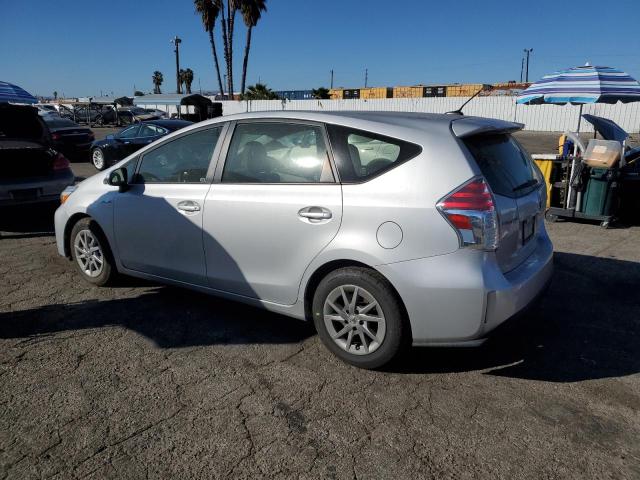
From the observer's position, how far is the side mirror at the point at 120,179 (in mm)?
4312

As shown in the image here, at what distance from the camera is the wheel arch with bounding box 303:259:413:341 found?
3045mm

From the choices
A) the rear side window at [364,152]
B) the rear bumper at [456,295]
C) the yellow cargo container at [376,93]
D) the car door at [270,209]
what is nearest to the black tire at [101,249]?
the car door at [270,209]

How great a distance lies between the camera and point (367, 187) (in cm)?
309

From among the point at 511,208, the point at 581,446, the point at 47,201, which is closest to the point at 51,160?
the point at 47,201

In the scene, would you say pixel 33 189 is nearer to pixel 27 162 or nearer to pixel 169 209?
pixel 27 162

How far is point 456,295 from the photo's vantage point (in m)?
2.85

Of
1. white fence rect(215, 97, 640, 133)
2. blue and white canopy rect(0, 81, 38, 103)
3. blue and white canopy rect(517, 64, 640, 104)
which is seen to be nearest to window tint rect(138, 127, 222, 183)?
blue and white canopy rect(0, 81, 38, 103)

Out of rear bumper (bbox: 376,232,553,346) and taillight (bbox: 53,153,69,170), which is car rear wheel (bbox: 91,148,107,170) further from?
rear bumper (bbox: 376,232,553,346)

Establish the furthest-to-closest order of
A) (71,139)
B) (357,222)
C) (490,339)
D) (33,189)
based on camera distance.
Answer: (71,139) < (33,189) < (357,222) < (490,339)

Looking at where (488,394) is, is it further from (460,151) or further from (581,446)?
(460,151)

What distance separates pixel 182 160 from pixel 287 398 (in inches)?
82.3

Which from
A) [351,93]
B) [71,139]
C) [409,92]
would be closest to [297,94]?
[351,93]

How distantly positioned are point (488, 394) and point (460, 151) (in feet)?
4.67

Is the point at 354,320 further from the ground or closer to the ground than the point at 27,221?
further from the ground
